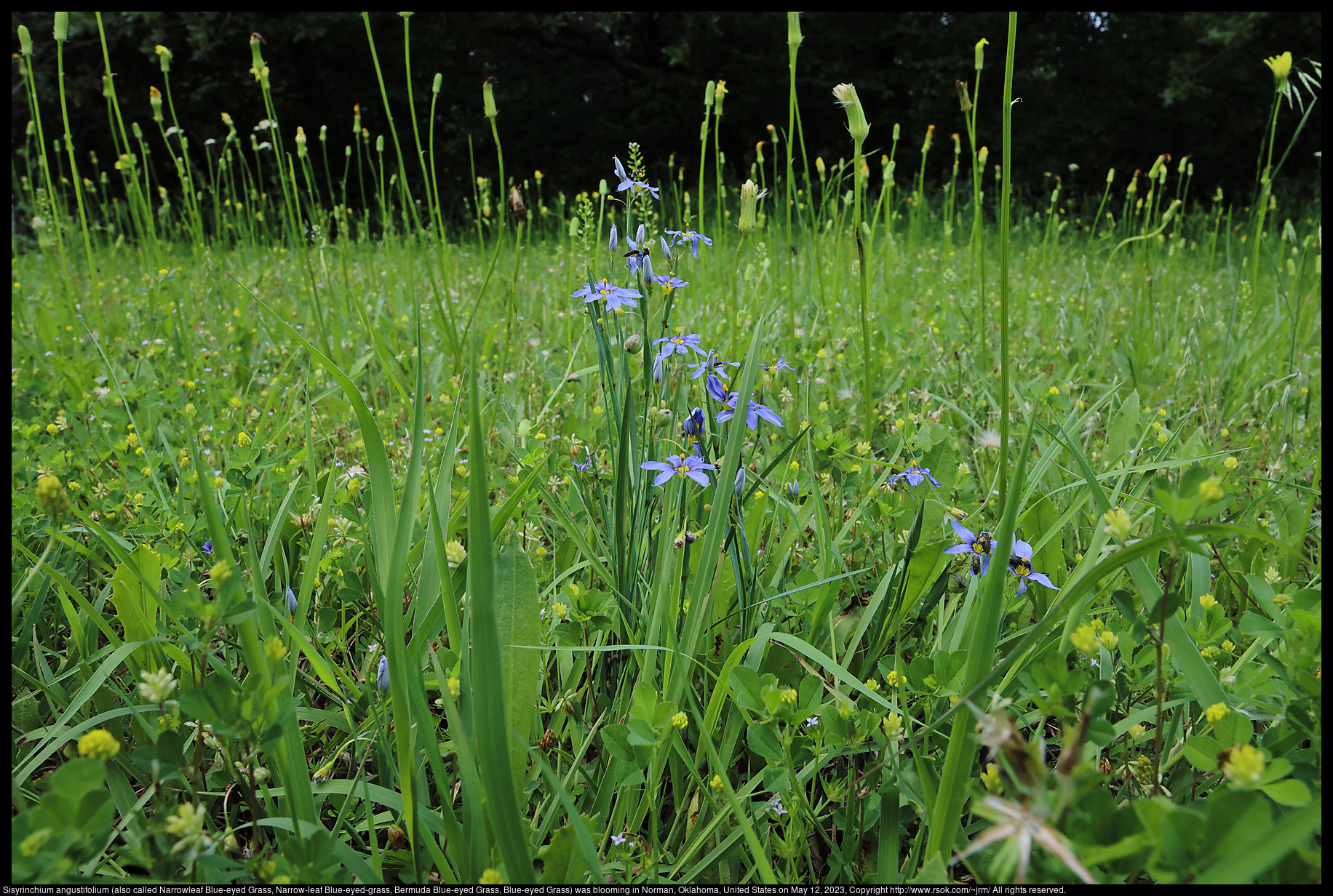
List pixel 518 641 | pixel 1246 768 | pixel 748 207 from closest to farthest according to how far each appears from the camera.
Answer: pixel 1246 768
pixel 518 641
pixel 748 207

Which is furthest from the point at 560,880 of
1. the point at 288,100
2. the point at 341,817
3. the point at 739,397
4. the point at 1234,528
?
the point at 288,100

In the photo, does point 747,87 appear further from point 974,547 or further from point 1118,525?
point 1118,525

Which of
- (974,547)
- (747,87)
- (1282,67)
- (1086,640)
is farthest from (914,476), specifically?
(747,87)

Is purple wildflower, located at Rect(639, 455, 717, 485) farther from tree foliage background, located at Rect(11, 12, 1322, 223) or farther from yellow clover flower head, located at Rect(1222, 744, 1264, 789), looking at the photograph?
tree foliage background, located at Rect(11, 12, 1322, 223)

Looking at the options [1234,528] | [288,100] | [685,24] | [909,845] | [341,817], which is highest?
[685,24]

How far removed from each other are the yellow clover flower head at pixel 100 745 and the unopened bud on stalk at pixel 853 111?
97cm

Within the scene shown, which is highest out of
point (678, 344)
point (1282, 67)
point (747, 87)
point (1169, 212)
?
point (747, 87)

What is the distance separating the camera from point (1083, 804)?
49 centimetres

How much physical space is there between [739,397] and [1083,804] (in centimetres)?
50

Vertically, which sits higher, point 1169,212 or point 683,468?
point 1169,212

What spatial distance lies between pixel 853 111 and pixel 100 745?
1.02m

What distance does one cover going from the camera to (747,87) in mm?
11461

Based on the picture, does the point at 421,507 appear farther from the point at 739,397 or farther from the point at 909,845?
the point at 909,845

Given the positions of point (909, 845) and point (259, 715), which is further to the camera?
point (909, 845)
